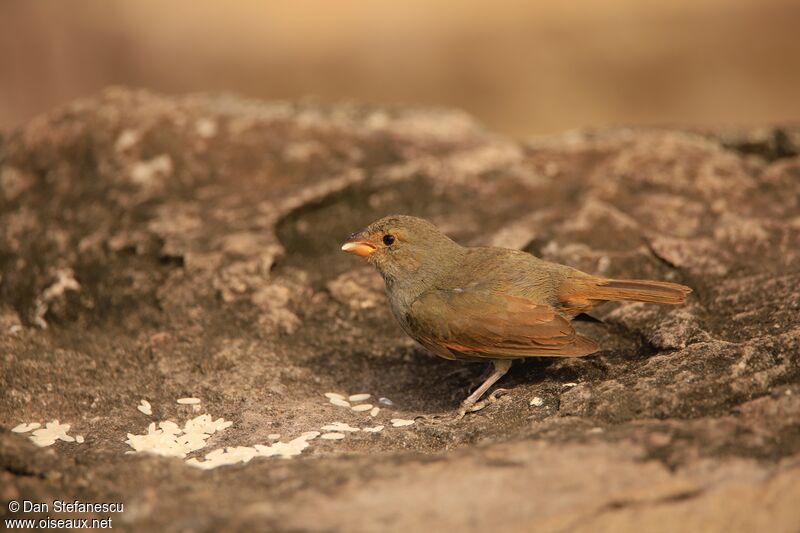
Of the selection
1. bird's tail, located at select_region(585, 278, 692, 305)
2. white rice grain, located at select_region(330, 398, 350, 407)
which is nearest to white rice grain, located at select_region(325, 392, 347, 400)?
white rice grain, located at select_region(330, 398, 350, 407)

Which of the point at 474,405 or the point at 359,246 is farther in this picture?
the point at 359,246

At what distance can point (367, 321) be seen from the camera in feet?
15.4

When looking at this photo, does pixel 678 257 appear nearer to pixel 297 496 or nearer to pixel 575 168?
pixel 575 168

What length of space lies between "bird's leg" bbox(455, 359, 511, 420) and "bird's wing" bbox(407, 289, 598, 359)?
0.34 ft

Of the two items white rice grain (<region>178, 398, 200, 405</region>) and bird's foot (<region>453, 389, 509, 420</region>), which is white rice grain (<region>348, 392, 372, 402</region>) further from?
white rice grain (<region>178, 398, 200, 405</region>)

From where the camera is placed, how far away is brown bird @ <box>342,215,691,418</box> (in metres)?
3.81

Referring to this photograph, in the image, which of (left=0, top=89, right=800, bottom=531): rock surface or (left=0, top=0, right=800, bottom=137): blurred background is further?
(left=0, top=0, right=800, bottom=137): blurred background

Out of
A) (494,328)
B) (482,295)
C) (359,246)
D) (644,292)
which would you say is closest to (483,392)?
(494,328)

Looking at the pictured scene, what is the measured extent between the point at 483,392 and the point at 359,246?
1.00m

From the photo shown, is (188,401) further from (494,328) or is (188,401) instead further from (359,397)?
(494,328)

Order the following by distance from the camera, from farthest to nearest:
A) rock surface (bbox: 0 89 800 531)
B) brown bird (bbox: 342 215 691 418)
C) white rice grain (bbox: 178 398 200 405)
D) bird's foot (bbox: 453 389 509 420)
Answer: white rice grain (bbox: 178 398 200 405), brown bird (bbox: 342 215 691 418), bird's foot (bbox: 453 389 509 420), rock surface (bbox: 0 89 800 531)

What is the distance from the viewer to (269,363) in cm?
429

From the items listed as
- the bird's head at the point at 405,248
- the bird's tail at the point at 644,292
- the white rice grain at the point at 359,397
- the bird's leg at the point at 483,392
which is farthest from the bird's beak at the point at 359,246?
the bird's tail at the point at 644,292

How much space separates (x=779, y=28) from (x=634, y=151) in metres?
4.97
